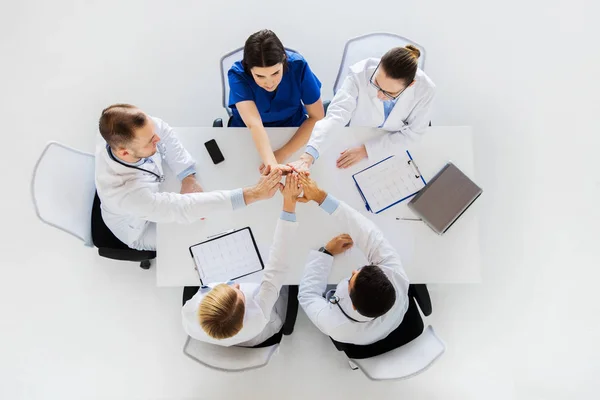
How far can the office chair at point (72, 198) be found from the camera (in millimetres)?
1879

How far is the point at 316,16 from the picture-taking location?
9.59ft

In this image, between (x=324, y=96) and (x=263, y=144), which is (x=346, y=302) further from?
(x=324, y=96)

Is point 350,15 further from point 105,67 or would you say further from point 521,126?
point 105,67

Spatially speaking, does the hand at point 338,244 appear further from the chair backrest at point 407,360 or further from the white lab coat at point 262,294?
the chair backrest at point 407,360

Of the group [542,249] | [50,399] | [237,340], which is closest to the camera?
[237,340]

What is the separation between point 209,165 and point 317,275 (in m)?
0.71

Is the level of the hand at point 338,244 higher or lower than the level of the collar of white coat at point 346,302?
higher

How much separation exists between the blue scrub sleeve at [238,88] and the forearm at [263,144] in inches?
6.2

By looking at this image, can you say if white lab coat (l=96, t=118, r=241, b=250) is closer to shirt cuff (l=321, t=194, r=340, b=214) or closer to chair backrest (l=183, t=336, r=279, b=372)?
shirt cuff (l=321, t=194, r=340, b=214)

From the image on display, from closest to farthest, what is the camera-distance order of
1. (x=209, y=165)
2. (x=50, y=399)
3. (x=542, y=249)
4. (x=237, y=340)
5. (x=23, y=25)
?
1. (x=237, y=340)
2. (x=209, y=165)
3. (x=50, y=399)
4. (x=542, y=249)
5. (x=23, y=25)

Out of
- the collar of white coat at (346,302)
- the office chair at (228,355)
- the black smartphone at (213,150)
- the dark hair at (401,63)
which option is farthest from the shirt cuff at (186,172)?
the dark hair at (401,63)

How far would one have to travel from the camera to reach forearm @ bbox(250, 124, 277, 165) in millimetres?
1912

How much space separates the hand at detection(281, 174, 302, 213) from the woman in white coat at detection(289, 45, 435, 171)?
7 centimetres

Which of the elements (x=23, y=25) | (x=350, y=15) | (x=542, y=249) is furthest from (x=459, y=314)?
(x=23, y=25)
